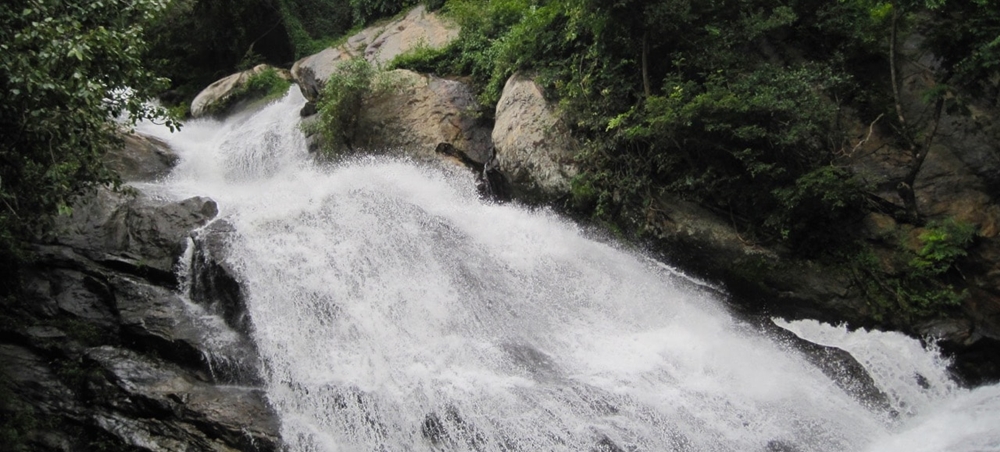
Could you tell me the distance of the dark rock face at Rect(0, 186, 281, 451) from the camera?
7.48 metres

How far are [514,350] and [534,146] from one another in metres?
4.55

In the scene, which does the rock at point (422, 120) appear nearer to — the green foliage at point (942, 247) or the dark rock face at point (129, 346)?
the dark rock face at point (129, 346)

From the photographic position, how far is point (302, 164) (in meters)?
15.2

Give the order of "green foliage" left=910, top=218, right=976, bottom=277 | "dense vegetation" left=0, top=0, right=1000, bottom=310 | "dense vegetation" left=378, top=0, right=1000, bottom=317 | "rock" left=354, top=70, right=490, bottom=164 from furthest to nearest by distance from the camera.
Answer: "rock" left=354, top=70, right=490, bottom=164, "dense vegetation" left=378, top=0, right=1000, bottom=317, "green foliage" left=910, top=218, right=976, bottom=277, "dense vegetation" left=0, top=0, right=1000, bottom=310

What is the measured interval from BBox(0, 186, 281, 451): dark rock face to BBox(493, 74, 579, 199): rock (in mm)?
5067

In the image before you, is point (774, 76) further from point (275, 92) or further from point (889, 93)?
point (275, 92)

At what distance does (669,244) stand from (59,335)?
8546 mm

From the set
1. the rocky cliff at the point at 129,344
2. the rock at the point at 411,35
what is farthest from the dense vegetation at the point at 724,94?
the rock at the point at 411,35

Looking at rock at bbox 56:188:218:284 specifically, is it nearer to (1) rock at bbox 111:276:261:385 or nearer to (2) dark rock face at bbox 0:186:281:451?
(2) dark rock face at bbox 0:186:281:451

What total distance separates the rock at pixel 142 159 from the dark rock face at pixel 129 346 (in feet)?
10.3

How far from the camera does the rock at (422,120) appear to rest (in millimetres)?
14047

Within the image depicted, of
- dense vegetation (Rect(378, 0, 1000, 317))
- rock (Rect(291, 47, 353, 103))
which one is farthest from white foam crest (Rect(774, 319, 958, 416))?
rock (Rect(291, 47, 353, 103))

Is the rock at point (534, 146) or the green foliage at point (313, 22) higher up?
the green foliage at point (313, 22)

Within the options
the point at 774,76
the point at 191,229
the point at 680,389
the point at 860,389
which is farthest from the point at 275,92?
the point at 860,389
